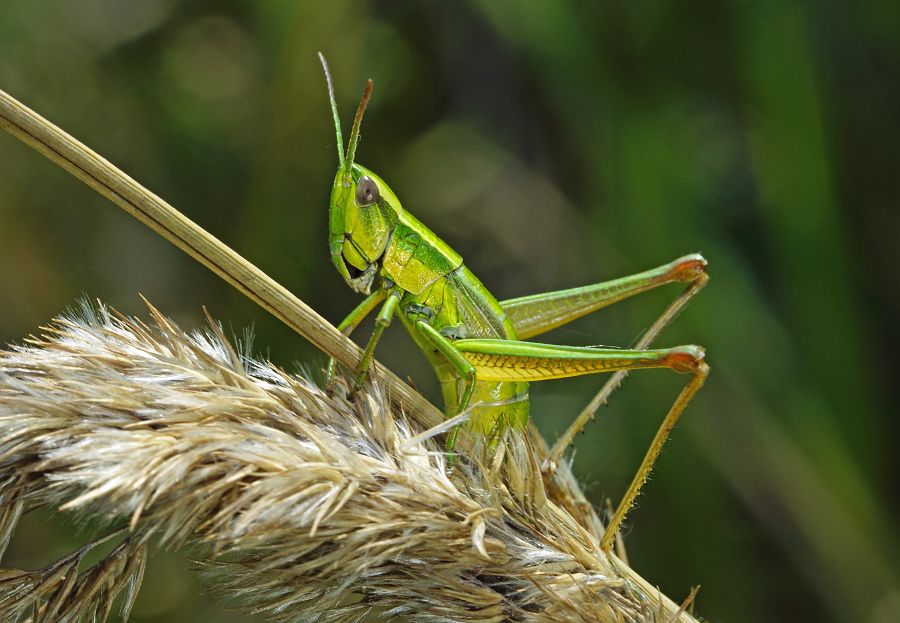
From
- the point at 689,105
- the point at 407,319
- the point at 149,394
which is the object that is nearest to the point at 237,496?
the point at 149,394

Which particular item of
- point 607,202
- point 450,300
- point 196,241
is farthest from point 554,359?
point 607,202

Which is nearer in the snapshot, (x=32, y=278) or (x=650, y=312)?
(x=650, y=312)

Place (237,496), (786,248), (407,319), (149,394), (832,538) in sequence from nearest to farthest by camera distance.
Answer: (237,496) < (149,394) < (407,319) < (832,538) < (786,248)

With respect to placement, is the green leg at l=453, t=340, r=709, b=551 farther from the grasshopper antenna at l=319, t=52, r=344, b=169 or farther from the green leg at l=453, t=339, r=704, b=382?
the grasshopper antenna at l=319, t=52, r=344, b=169

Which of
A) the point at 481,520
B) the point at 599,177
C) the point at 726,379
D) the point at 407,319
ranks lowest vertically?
the point at 481,520

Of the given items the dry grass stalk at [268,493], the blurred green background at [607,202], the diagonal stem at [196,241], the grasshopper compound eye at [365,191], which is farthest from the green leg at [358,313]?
the blurred green background at [607,202]

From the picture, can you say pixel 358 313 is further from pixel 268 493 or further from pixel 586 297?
pixel 268 493

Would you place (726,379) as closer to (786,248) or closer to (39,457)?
(786,248)
